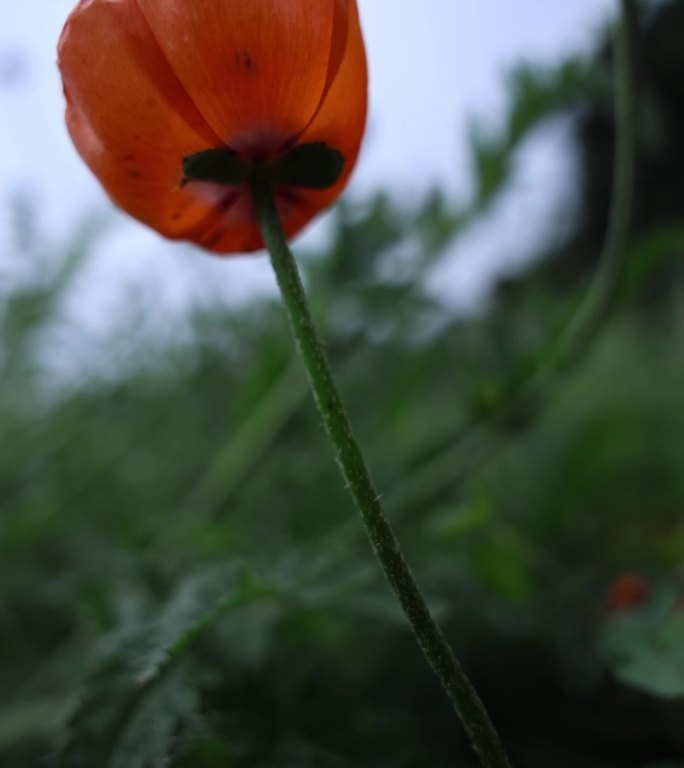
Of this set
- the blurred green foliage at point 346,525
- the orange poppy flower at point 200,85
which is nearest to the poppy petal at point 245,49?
the orange poppy flower at point 200,85

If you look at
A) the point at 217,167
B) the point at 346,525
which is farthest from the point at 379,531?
the point at 346,525

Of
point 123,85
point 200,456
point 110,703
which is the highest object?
point 200,456

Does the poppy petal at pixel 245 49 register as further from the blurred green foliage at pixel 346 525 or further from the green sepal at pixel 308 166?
the blurred green foliage at pixel 346 525

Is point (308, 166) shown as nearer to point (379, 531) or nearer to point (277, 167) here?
point (277, 167)

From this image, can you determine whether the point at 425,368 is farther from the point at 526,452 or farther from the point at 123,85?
the point at 123,85

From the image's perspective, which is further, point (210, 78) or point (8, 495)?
point (8, 495)

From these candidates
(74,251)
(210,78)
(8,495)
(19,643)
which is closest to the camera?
(210,78)

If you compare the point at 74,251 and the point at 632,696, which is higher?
the point at 74,251

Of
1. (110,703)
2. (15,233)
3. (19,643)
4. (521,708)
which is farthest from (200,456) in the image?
(110,703)
